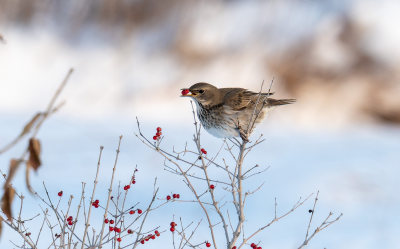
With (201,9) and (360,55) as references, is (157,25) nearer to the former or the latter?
(201,9)

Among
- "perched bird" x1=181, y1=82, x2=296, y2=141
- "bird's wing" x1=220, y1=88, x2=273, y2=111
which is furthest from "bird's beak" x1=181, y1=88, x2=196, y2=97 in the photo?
"bird's wing" x1=220, y1=88, x2=273, y2=111

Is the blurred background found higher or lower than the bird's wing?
higher

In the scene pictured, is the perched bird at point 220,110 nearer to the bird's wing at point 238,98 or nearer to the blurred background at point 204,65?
the bird's wing at point 238,98

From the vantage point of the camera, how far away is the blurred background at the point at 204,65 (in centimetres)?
1540

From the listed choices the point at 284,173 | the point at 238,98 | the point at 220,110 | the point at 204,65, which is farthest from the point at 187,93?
the point at 204,65

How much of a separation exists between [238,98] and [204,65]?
10491 mm

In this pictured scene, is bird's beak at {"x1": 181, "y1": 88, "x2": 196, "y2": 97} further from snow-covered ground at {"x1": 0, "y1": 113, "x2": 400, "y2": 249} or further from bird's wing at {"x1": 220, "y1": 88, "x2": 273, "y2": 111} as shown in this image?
snow-covered ground at {"x1": 0, "y1": 113, "x2": 400, "y2": 249}

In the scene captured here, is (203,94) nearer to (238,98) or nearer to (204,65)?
(238,98)

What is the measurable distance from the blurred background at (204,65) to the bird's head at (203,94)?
359 inches

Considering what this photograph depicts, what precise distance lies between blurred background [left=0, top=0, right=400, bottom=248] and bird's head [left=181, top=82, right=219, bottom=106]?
9.11 m

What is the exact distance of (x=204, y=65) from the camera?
619 inches

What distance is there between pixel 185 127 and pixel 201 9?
11.7 feet

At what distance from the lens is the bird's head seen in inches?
199

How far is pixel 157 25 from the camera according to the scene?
53.8 ft
